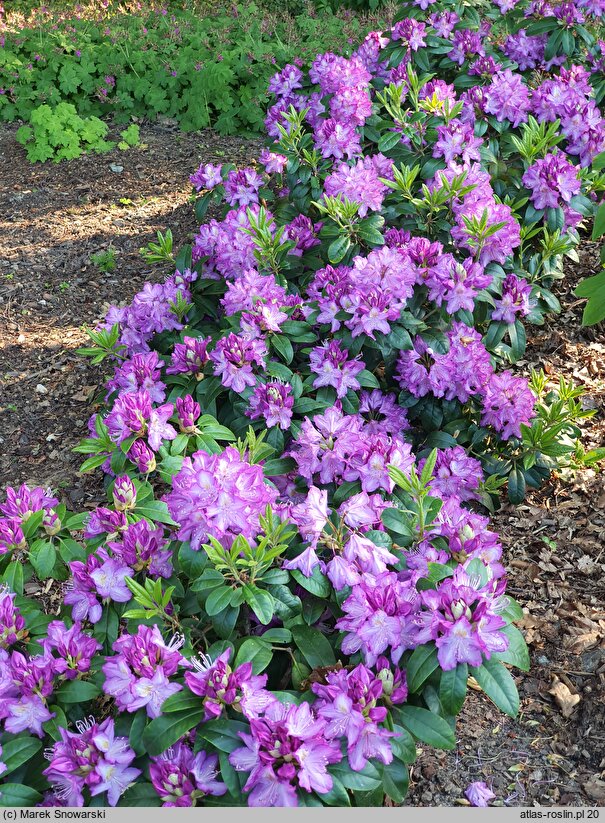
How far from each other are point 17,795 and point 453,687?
0.90 m

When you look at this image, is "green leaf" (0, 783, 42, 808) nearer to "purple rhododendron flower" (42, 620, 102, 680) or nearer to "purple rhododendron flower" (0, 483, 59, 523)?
"purple rhododendron flower" (42, 620, 102, 680)

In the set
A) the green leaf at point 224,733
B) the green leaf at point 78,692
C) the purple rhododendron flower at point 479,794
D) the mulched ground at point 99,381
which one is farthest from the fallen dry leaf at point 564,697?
the green leaf at point 78,692

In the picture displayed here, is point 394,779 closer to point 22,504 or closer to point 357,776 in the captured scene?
point 357,776

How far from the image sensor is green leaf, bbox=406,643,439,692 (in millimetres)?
1526

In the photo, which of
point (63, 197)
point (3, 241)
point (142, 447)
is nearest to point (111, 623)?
point (142, 447)

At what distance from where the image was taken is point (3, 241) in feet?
14.4

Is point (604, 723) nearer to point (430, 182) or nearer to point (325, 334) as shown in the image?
point (325, 334)

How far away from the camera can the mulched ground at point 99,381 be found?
6.63ft

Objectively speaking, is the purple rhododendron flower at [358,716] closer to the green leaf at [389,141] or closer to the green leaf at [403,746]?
the green leaf at [403,746]

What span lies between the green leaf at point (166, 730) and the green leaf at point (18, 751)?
0.29 m

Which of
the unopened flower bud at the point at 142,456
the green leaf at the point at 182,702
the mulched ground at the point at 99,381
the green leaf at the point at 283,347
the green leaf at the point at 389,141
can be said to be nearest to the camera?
the green leaf at the point at 182,702

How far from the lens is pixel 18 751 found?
5.20 ft

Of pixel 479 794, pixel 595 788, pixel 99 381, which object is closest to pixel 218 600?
pixel 479 794

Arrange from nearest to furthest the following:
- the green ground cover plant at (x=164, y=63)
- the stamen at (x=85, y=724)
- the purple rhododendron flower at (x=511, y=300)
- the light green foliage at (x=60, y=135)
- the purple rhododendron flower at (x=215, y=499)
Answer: the stamen at (x=85, y=724) < the purple rhododendron flower at (x=215, y=499) < the purple rhododendron flower at (x=511, y=300) < the light green foliage at (x=60, y=135) < the green ground cover plant at (x=164, y=63)
